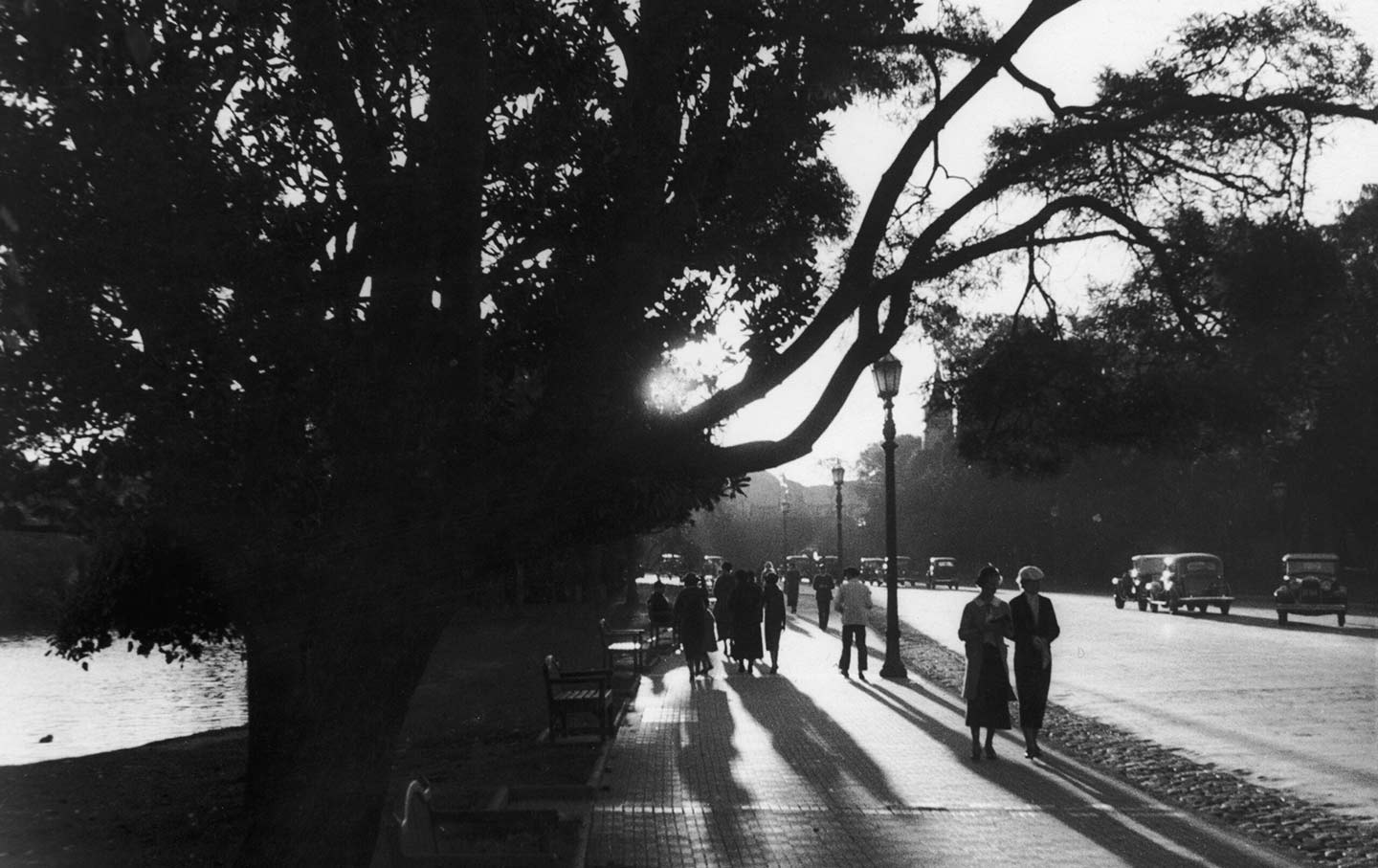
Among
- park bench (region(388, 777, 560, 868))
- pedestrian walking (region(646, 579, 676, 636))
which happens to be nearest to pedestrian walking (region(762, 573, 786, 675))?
pedestrian walking (region(646, 579, 676, 636))

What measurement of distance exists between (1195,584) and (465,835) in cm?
3963

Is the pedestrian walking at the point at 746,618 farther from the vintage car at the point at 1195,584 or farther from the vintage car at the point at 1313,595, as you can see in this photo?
the vintage car at the point at 1195,584

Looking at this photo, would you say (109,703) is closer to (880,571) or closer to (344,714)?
(344,714)

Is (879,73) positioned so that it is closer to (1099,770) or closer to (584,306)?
(584,306)

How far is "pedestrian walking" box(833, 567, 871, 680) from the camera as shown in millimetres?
21281

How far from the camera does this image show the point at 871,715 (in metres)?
16.7

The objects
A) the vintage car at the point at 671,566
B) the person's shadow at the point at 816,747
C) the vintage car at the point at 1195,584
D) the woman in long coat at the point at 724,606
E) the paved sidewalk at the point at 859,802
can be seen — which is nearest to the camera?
the paved sidewalk at the point at 859,802

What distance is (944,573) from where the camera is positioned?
82.4 m

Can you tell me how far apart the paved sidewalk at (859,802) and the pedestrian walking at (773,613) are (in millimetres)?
6122

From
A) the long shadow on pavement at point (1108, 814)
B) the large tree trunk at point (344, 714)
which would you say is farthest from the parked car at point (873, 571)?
the large tree trunk at point (344, 714)

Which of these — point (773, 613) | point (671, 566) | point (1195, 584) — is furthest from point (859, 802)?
point (671, 566)

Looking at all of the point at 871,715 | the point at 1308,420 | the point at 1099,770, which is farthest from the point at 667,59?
the point at 871,715

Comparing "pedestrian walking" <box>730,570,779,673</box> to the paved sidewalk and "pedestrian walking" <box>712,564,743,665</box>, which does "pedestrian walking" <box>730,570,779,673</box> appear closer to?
"pedestrian walking" <box>712,564,743,665</box>

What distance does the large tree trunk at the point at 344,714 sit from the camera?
586cm
